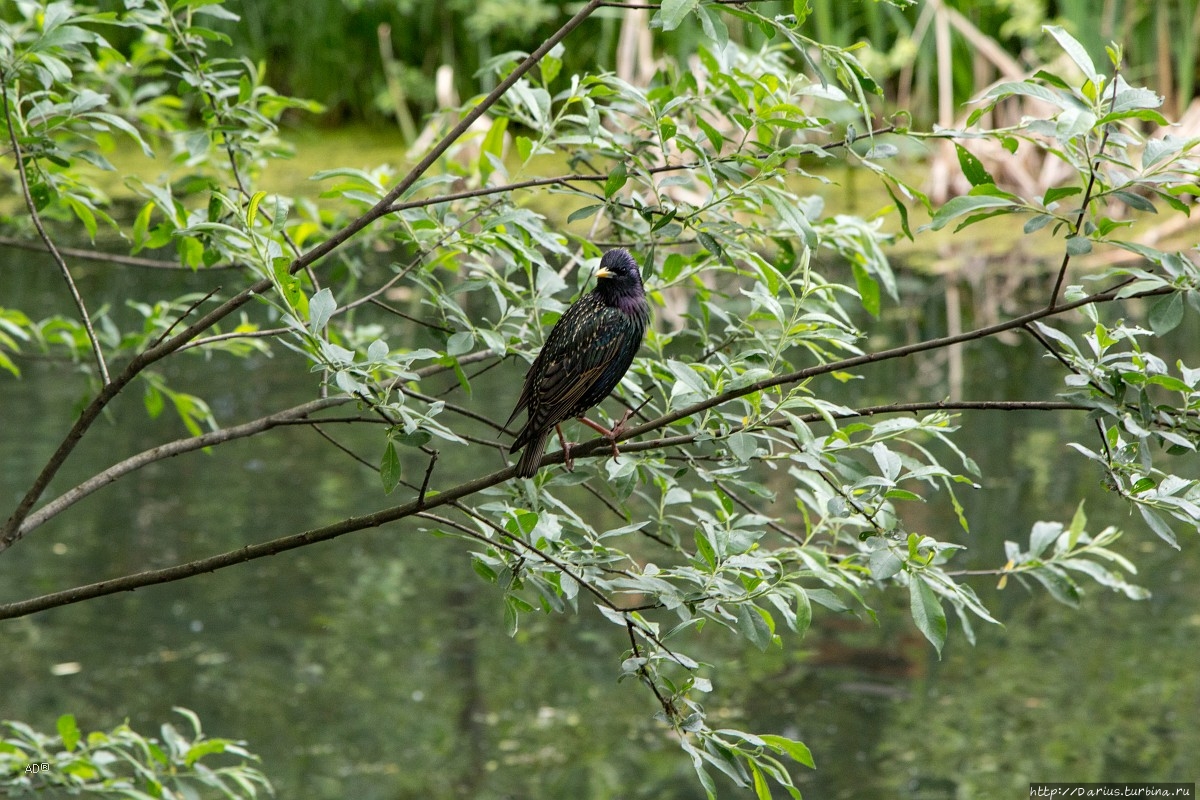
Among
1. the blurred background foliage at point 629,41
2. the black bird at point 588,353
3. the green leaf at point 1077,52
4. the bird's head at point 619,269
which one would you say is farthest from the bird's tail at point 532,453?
the blurred background foliage at point 629,41

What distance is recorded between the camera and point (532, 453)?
2.12m

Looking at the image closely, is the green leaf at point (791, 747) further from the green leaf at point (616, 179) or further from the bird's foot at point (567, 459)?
the green leaf at point (616, 179)

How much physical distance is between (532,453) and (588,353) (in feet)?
0.84

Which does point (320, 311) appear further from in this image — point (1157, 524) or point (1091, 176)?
point (1157, 524)

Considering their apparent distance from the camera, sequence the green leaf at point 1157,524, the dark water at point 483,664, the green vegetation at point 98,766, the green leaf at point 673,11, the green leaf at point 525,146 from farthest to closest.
Answer: 1. the dark water at point 483,664
2. the green vegetation at point 98,766
3. the green leaf at point 525,146
4. the green leaf at point 1157,524
5. the green leaf at point 673,11

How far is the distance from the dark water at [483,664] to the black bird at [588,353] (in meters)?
2.35

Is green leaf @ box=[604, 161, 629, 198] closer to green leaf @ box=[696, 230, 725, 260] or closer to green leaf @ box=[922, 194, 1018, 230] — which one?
green leaf @ box=[696, 230, 725, 260]

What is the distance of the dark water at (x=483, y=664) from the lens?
15.1 ft

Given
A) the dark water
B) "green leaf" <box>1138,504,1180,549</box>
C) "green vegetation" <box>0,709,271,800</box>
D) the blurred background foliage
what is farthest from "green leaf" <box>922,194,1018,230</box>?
the blurred background foliage

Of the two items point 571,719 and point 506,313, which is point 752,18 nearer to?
point 506,313

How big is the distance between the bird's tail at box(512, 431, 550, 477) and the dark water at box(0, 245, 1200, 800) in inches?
95.1

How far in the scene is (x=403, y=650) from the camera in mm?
5199

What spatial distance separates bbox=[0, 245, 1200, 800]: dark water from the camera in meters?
4.60

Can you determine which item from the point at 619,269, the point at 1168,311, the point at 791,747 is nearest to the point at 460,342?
the point at 619,269
